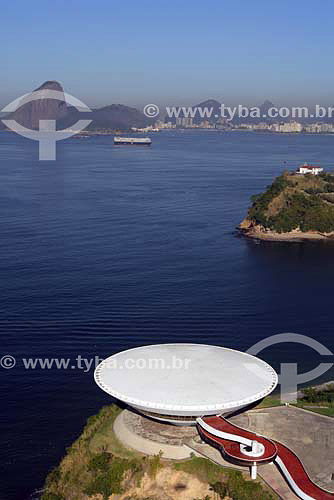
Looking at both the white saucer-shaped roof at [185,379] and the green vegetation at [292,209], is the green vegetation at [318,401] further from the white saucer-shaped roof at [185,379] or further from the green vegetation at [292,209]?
the green vegetation at [292,209]

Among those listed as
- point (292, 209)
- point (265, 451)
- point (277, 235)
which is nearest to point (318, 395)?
point (265, 451)

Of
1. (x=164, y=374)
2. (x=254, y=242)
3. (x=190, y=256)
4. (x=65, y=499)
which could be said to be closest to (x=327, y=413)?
(x=164, y=374)

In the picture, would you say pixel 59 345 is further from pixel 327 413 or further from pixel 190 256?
pixel 190 256

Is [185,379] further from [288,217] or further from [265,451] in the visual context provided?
[288,217]

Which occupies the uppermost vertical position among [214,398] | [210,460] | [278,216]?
[278,216]

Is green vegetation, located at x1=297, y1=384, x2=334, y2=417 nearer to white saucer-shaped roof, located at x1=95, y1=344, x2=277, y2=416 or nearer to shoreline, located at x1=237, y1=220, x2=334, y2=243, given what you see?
white saucer-shaped roof, located at x1=95, y1=344, x2=277, y2=416

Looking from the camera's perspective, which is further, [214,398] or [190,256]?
[190,256]
